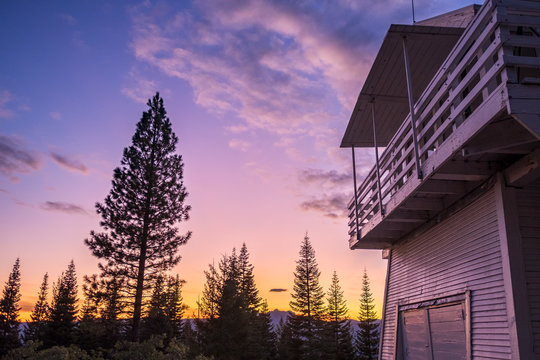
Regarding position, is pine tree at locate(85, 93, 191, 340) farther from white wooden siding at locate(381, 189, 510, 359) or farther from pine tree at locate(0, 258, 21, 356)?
pine tree at locate(0, 258, 21, 356)

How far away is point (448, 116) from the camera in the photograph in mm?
6547

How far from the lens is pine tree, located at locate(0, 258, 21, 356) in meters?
51.3

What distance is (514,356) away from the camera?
6.14 meters

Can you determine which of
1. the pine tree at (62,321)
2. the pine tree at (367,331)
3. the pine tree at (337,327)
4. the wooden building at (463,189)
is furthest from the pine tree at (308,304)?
the wooden building at (463,189)

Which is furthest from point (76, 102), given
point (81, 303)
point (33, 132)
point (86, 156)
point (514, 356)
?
point (81, 303)

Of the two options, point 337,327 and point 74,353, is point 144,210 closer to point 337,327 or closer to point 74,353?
point 74,353

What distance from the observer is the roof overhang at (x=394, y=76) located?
8570 millimetres

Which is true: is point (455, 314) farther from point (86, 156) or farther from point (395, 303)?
point (86, 156)

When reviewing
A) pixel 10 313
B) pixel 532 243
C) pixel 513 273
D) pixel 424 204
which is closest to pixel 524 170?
pixel 532 243

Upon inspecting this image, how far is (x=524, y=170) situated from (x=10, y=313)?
63.4m

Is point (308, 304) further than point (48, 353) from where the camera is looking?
Yes

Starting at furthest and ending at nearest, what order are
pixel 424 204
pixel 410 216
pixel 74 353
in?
pixel 410 216 < pixel 424 204 < pixel 74 353

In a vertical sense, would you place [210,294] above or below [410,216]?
below

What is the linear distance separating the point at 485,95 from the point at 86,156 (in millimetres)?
21276
